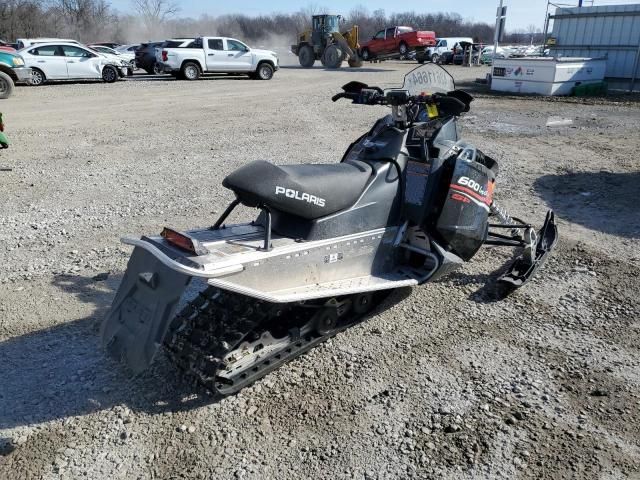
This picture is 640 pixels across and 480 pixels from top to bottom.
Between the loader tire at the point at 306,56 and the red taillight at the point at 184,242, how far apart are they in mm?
28066

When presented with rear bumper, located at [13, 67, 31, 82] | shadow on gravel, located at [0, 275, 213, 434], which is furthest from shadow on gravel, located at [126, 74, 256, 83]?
shadow on gravel, located at [0, 275, 213, 434]

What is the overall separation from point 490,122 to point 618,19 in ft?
33.2

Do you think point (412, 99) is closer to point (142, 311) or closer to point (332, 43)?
point (142, 311)

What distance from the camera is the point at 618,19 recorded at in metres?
18.5

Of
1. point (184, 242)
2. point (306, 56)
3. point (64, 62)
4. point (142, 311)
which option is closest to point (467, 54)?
point (306, 56)

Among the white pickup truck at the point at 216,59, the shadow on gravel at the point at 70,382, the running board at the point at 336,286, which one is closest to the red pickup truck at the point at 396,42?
the white pickup truck at the point at 216,59

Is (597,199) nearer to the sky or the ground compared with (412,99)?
nearer to the ground

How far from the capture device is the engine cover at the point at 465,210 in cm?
400

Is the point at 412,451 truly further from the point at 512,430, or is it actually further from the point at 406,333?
the point at 406,333

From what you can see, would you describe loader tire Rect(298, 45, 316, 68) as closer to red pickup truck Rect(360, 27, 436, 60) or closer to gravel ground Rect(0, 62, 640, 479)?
red pickup truck Rect(360, 27, 436, 60)

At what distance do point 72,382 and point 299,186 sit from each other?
70.3 inches

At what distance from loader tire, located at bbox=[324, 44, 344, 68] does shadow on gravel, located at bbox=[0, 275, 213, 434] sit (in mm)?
26060

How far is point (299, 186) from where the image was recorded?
3.17 meters

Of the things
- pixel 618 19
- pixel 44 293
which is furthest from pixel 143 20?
pixel 44 293
